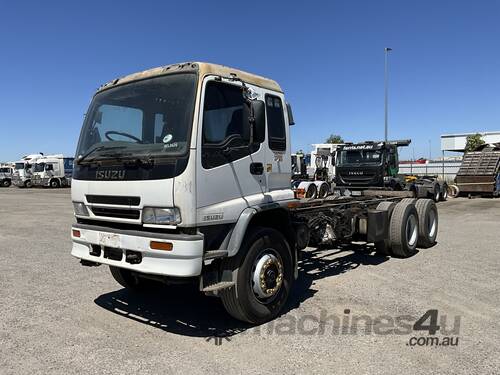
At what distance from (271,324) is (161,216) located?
1.77 metres

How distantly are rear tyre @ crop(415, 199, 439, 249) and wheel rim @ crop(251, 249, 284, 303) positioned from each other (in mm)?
5157

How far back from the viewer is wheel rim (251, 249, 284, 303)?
4793mm

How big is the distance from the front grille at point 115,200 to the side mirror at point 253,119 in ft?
4.29

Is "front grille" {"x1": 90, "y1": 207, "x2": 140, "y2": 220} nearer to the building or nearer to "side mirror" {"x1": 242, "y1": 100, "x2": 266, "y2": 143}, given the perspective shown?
"side mirror" {"x1": 242, "y1": 100, "x2": 266, "y2": 143}

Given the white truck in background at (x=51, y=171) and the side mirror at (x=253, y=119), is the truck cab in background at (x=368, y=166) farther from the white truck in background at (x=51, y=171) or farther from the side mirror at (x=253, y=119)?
the white truck in background at (x=51, y=171)

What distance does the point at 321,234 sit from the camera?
695 centimetres

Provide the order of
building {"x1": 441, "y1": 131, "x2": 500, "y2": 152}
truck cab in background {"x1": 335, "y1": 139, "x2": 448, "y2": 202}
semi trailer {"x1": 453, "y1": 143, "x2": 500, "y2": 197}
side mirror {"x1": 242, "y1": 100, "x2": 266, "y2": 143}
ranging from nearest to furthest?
1. side mirror {"x1": 242, "y1": 100, "x2": 266, "y2": 143}
2. truck cab in background {"x1": 335, "y1": 139, "x2": 448, "y2": 202}
3. semi trailer {"x1": 453, "y1": 143, "x2": 500, "y2": 197}
4. building {"x1": 441, "y1": 131, "x2": 500, "y2": 152}

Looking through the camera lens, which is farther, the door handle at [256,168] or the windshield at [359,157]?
the windshield at [359,157]

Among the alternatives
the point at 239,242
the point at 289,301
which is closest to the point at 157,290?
the point at 289,301

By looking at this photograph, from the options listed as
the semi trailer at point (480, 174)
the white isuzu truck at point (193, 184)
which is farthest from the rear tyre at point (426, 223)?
the semi trailer at point (480, 174)

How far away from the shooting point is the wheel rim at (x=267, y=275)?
15.7 ft

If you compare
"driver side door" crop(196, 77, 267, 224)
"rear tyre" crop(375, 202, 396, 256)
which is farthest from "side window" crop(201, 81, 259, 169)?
"rear tyre" crop(375, 202, 396, 256)

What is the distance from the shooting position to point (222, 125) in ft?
15.0

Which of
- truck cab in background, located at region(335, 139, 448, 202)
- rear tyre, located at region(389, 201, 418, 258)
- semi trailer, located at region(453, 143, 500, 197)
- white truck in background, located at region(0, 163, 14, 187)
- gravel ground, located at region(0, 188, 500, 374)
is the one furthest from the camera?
white truck in background, located at region(0, 163, 14, 187)
